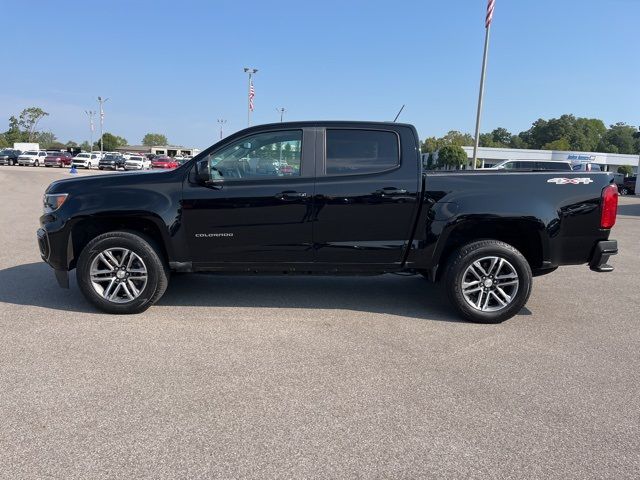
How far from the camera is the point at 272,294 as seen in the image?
575 centimetres

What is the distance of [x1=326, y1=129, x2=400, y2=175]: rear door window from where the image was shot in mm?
4902

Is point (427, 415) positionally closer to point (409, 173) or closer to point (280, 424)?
point (280, 424)

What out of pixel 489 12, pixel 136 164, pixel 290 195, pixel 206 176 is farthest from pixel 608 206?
pixel 136 164

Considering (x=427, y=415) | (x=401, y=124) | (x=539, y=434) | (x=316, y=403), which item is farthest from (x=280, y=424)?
A: (x=401, y=124)

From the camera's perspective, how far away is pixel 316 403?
3.24 meters

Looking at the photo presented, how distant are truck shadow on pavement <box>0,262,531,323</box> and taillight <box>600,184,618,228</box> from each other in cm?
123

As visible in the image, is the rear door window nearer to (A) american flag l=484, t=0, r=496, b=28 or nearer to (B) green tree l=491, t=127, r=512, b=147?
(A) american flag l=484, t=0, r=496, b=28

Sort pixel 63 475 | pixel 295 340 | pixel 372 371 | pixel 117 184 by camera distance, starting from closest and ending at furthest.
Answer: pixel 63 475
pixel 372 371
pixel 295 340
pixel 117 184

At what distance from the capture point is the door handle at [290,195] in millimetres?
4777

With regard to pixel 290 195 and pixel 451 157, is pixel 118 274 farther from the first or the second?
pixel 451 157

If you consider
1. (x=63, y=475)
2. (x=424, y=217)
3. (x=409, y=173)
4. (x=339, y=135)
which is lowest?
(x=63, y=475)

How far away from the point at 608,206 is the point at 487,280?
1350 mm

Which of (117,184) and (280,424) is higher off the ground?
(117,184)

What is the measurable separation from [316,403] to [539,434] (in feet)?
4.48
